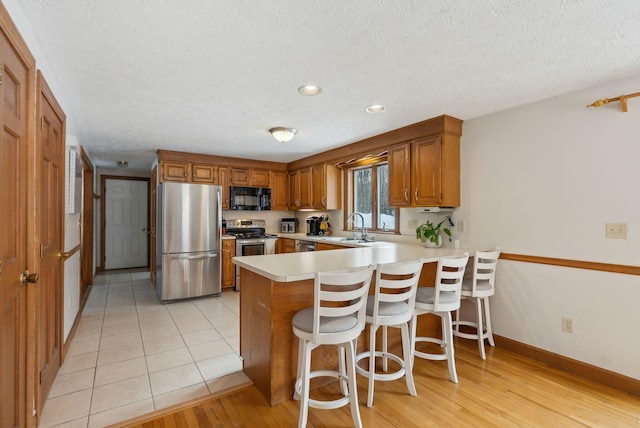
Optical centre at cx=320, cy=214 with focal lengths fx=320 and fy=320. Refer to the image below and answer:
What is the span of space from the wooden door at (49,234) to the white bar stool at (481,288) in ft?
10.1

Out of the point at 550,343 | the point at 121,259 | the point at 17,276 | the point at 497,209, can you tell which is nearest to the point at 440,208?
the point at 497,209

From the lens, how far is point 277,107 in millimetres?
2912

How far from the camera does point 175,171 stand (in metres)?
4.82

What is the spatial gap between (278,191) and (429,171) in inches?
125

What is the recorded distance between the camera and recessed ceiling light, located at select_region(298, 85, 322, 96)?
2.47 m

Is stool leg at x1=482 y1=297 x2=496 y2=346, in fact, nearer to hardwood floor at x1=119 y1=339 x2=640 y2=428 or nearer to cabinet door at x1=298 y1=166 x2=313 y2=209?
A: hardwood floor at x1=119 y1=339 x2=640 y2=428

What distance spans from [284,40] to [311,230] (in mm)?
3889

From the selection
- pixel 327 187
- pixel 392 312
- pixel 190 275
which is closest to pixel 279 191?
pixel 327 187

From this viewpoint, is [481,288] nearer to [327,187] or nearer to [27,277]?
[327,187]

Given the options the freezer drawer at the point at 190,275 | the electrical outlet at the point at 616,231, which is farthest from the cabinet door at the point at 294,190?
the electrical outlet at the point at 616,231

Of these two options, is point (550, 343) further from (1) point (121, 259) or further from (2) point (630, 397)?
(1) point (121, 259)

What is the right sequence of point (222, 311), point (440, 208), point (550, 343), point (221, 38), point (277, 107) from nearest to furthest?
point (221, 38), point (550, 343), point (277, 107), point (440, 208), point (222, 311)

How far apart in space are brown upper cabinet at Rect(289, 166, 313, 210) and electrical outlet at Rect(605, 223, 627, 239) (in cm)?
374

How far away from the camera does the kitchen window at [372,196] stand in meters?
4.46
